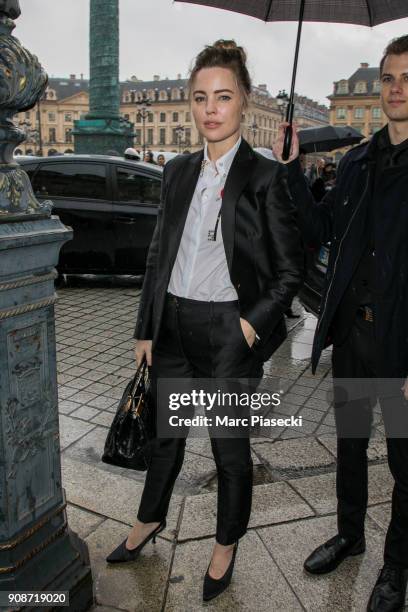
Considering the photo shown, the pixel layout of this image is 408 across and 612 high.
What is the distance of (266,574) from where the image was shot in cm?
230

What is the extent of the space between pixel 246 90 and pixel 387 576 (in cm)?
199

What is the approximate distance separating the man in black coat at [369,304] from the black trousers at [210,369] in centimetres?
41

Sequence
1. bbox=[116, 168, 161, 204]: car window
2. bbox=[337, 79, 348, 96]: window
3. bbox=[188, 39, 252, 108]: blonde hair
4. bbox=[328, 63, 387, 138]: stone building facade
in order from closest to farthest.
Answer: bbox=[188, 39, 252, 108]: blonde hair
bbox=[116, 168, 161, 204]: car window
bbox=[328, 63, 387, 138]: stone building facade
bbox=[337, 79, 348, 96]: window

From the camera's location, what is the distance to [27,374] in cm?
179

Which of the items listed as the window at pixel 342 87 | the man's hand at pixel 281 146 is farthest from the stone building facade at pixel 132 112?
the man's hand at pixel 281 146

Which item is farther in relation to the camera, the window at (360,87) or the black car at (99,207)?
the window at (360,87)

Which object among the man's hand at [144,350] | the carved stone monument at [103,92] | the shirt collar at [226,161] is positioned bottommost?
the man's hand at [144,350]

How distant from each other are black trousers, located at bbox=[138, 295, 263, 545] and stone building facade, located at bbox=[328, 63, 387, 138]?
9004 centimetres

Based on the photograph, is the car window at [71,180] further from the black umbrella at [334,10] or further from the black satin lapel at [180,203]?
the black satin lapel at [180,203]

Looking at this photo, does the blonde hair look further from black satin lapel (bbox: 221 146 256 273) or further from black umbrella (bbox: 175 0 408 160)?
black umbrella (bbox: 175 0 408 160)

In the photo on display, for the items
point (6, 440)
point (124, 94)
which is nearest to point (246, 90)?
point (6, 440)

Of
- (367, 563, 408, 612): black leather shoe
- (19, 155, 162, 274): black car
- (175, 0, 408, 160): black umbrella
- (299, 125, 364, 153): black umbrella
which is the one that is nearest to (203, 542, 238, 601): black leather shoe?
(367, 563, 408, 612): black leather shoe

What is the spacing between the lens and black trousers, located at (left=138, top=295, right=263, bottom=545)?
6.70 feet

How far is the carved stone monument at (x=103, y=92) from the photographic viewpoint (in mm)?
22469
